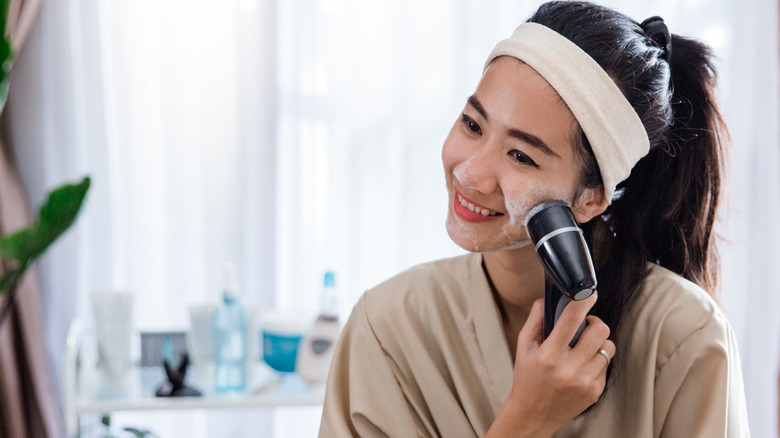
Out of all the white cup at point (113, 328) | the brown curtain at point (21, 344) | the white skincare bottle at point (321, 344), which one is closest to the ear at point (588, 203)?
the white skincare bottle at point (321, 344)

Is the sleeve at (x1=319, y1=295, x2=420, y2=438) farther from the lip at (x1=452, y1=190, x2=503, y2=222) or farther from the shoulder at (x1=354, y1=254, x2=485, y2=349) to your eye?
the lip at (x1=452, y1=190, x2=503, y2=222)

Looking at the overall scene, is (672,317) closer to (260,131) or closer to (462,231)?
(462,231)

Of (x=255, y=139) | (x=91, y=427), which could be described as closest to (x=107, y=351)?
(x=91, y=427)

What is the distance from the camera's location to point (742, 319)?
2088 millimetres

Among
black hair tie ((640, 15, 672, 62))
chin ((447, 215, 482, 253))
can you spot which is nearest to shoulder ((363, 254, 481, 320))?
chin ((447, 215, 482, 253))

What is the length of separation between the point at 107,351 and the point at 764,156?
1740 millimetres

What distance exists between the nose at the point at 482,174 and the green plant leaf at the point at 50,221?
0.61 meters

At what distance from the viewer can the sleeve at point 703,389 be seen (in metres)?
Answer: 0.90

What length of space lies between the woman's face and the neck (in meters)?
0.12

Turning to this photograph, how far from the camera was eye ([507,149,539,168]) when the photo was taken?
34.8 inches

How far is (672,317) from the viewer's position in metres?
0.96

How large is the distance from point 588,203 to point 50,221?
80 cm

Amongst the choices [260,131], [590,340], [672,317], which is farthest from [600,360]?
[260,131]

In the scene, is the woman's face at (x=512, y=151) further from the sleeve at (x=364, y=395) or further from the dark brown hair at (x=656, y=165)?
the sleeve at (x=364, y=395)
